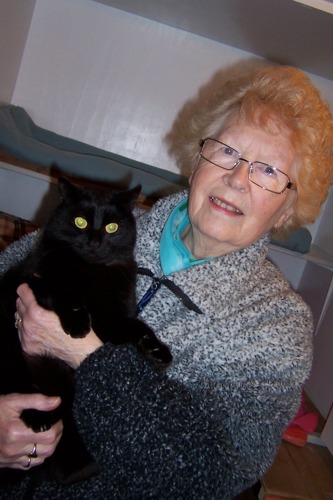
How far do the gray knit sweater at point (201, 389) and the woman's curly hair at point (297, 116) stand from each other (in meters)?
0.20

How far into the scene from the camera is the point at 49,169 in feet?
5.98

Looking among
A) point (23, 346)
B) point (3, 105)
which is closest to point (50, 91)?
point (3, 105)

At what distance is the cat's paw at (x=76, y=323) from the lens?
90 centimetres

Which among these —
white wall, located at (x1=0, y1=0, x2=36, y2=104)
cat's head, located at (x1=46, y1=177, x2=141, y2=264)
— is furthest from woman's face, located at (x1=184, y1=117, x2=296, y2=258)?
white wall, located at (x1=0, y1=0, x2=36, y2=104)

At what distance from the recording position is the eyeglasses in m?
1.06

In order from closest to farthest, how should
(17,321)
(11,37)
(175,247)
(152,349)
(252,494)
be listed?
(152,349) → (17,321) → (175,247) → (252,494) → (11,37)

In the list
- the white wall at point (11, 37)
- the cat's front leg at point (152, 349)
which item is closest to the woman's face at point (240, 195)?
the cat's front leg at point (152, 349)

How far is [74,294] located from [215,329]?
0.35 m

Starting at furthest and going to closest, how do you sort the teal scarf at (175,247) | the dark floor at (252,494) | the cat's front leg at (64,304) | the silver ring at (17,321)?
the dark floor at (252,494), the teal scarf at (175,247), the silver ring at (17,321), the cat's front leg at (64,304)

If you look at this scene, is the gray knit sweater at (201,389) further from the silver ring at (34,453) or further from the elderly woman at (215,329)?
the silver ring at (34,453)

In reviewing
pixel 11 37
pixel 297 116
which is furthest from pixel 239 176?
pixel 11 37

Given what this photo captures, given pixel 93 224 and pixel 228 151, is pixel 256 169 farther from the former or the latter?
pixel 93 224

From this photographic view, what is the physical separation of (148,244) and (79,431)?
521mm

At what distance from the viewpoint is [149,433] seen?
819 millimetres
